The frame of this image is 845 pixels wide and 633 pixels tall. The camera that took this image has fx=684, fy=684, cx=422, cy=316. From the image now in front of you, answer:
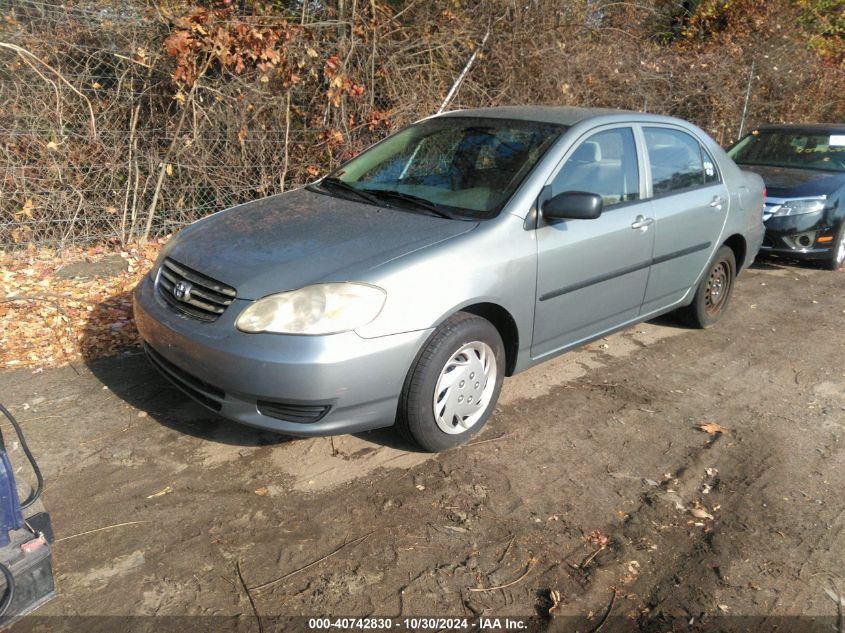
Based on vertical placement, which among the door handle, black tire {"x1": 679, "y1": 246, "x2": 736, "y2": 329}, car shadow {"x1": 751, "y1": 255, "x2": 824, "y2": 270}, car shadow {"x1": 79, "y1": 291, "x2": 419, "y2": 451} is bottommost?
car shadow {"x1": 751, "y1": 255, "x2": 824, "y2": 270}

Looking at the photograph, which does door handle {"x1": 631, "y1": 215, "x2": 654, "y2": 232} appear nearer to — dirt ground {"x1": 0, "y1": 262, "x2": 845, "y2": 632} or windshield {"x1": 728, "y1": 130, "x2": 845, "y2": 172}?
dirt ground {"x1": 0, "y1": 262, "x2": 845, "y2": 632}

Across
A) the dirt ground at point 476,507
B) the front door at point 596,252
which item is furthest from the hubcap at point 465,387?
the front door at point 596,252

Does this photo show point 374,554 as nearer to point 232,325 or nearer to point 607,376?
point 232,325

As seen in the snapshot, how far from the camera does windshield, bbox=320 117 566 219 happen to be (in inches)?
148

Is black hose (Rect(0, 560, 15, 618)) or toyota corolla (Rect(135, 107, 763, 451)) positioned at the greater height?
toyota corolla (Rect(135, 107, 763, 451))

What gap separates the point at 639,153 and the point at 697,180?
2.55ft

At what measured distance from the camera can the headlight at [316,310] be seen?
2.97 m

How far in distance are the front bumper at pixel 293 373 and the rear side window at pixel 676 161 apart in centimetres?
230

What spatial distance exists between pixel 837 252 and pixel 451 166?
5.40 m

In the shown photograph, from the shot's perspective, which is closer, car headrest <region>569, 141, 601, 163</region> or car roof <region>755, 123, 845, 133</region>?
car headrest <region>569, 141, 601, 163</region>

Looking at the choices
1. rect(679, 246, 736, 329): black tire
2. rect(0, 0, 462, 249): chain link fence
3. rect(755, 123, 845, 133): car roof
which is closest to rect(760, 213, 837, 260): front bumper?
rect(755, 123, 845, 133): car roof

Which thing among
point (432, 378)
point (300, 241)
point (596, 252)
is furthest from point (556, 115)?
point (432, 378)

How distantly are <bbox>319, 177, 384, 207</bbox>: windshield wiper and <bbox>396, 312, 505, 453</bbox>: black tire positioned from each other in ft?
3.21

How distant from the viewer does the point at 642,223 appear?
4.27m
